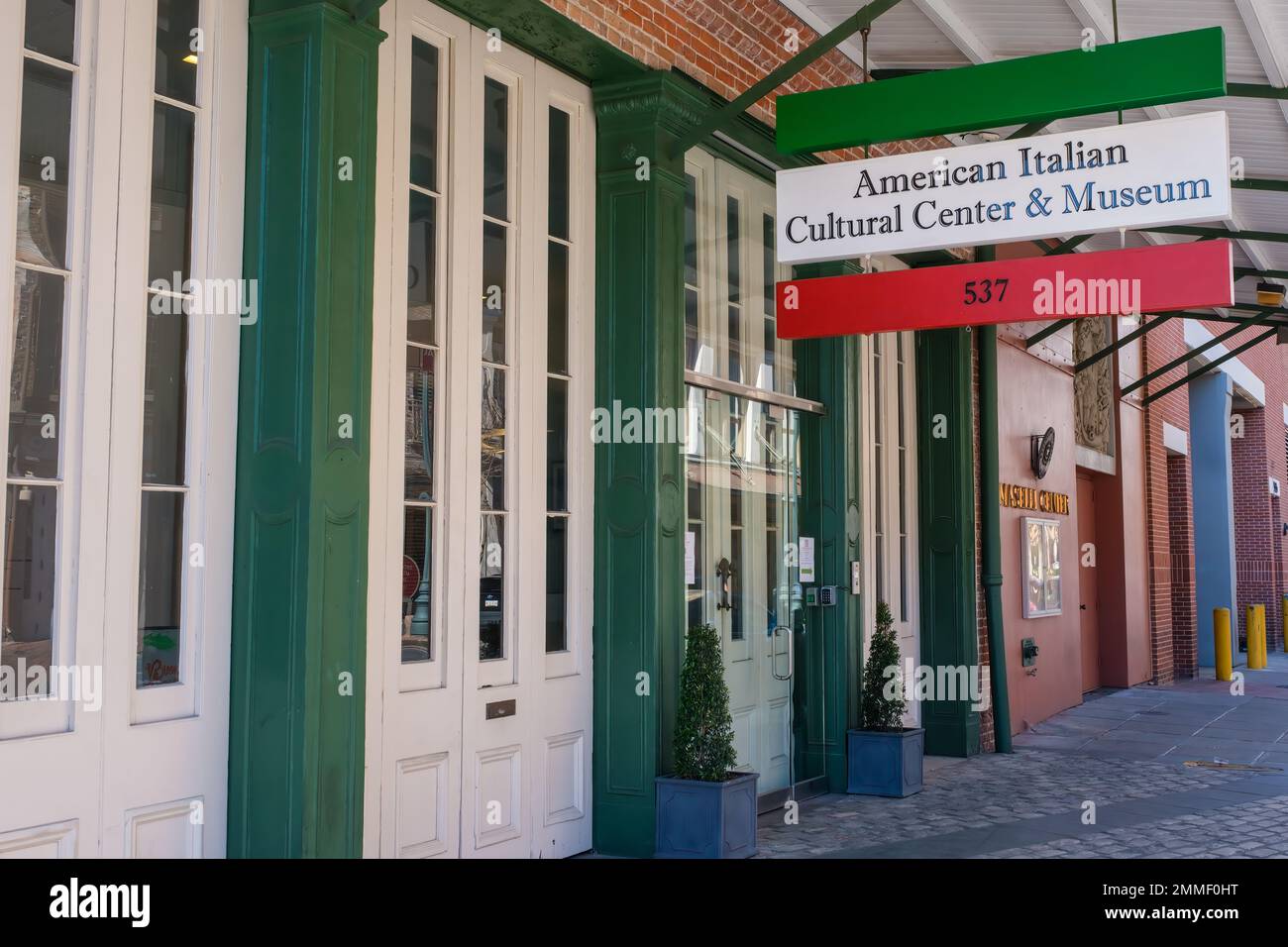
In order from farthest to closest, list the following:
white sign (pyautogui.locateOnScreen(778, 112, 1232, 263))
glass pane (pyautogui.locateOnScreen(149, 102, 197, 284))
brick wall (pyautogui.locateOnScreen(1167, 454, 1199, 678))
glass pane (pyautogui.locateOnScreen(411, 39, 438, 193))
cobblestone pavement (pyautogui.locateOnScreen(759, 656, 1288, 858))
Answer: brick wall (pyautogui.locateOnScreen(1167, 454, 1199, 678)), cobblestone pavement (pyautogui.locateOnScreen(759, 656, 1288, 858)), glass pane (pyautogui.locateOnScreen(411, 39, 438, 193)), white sign (pyautogui.locateOnScreen(778, 112, 1232, 263)), glass pane (pyautogui.locateOnScreen(149, 102, 197, 284))

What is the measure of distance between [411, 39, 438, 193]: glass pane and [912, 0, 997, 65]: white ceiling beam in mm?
3174

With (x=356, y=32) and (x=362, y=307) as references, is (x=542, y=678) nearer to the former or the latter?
(x=362, y=307)

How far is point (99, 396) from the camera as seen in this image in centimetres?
398

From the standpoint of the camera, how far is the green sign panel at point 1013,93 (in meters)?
4.93

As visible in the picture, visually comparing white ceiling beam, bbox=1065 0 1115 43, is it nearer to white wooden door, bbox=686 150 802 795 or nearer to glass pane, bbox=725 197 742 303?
white wooden door, bbox=686 150 802 795

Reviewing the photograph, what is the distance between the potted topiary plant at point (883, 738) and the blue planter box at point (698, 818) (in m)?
2.32

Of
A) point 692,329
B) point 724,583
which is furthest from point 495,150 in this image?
point 724,583

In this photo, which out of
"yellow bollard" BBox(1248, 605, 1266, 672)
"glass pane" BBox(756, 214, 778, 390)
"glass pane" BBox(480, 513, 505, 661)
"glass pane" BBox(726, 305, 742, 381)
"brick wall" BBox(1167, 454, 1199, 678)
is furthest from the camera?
"yellow bollard" BBox(1248, 605, 1266, 672)

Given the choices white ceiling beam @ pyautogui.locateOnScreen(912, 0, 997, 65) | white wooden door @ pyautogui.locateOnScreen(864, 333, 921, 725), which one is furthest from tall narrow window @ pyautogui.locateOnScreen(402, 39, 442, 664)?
white wooden door @ pyautogui.locateOnScreen(864, 333, 921, 725)

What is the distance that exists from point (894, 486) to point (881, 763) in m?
2.46

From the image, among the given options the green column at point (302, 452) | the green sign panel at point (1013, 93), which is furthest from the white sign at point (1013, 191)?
the green column at point (302, 452)

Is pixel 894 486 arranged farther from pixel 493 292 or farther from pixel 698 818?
pixel 493 292

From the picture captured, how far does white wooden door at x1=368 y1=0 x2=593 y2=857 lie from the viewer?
5105 mm

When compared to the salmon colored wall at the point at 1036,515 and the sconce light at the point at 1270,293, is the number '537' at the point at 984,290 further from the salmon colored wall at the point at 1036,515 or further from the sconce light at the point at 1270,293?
the sconce light at the point at 1270,293
